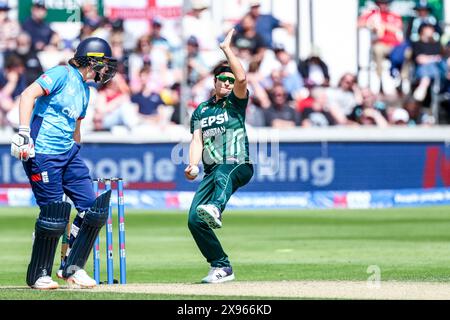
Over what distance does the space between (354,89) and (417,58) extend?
4.50ft

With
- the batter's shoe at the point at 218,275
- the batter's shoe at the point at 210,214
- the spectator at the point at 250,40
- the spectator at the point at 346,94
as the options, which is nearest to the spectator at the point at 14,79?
the spectator at the point at 250,40

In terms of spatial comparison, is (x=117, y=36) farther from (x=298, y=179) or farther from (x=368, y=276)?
(x=368, y=276)

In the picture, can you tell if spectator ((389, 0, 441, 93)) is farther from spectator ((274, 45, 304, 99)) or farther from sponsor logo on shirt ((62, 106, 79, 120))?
sponsor logo on shirt ((62, 106, 79, 120))

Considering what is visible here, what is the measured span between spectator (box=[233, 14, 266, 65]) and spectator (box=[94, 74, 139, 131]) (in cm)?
239

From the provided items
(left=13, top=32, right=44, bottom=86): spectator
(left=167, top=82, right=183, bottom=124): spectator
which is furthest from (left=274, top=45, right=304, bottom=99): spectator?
(left=13, top=32, right=44, bottom=86): spectator

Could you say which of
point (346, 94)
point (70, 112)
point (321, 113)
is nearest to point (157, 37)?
point (321, 113)

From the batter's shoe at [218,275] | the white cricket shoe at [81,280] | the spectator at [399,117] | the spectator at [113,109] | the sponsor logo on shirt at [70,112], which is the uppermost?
the sponsor logo on shirt at [70,112]

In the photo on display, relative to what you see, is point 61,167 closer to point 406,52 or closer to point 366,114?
point 366,114

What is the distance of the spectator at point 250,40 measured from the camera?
78.0 feet

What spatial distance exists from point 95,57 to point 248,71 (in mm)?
13109

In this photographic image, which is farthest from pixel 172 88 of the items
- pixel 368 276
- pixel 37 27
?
pixel 368 276

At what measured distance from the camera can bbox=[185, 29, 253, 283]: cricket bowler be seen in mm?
11492

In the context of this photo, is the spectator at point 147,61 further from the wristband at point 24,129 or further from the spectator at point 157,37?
the wristband at point 24,129

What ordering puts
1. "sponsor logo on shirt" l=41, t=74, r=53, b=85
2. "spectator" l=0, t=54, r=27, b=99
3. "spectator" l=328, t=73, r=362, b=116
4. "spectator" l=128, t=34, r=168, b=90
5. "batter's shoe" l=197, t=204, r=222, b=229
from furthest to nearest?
"spectator" l=128, t=34, r=168, b=90
"spectator" l=328, t=73, r=362, b=116
"spectator" l=0, t=54, r=27, b=99
"batter's shoe" l=197, t=204, r=222, b=229
"sponsor logo on shirt" l=41, t=74, r=53, b=85
